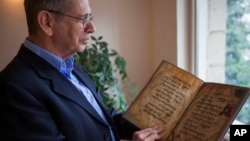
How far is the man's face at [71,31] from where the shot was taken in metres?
1.08

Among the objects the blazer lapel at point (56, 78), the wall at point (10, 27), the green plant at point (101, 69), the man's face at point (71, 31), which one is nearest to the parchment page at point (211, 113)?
the blazer lapel at point (56, 78)

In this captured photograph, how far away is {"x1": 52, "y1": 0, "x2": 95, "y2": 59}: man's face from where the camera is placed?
1080 millimetres

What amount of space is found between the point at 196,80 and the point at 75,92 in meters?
0.45

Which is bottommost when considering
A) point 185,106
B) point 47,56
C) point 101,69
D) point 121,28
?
point 101,69

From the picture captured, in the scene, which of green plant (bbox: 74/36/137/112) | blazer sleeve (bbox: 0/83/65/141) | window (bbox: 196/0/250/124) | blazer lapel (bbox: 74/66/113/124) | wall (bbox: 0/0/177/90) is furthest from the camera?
wall (bbox: 0/0/177/90)

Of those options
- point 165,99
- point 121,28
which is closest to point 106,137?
point 165,99

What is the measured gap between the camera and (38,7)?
1.04 metres

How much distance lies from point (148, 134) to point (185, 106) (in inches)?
6.7

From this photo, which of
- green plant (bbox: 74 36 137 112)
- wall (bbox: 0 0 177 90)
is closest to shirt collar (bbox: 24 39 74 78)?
green plant (bbox: 74 36 137 112)

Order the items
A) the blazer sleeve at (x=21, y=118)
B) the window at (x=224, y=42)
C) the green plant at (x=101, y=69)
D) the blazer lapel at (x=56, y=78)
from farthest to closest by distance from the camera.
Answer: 1. the green plant at (x=101, y=69)
2. the window at (x=224, y=42)
3. the blazer lapel at (x=56, y=78)
4. the blazer sleeve at (x=21, y=118)

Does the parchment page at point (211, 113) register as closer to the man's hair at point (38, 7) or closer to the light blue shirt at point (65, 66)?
the light blue shirt at point (65, 66)

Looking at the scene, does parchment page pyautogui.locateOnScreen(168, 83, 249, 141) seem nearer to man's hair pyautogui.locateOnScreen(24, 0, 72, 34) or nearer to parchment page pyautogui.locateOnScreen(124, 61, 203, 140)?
parchment page pyautogui.locateOnScreen(124, 61, 203, 140)

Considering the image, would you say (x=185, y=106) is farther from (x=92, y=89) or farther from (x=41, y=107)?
(x=41, y=107)

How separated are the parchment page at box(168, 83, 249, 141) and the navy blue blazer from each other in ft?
0.97
